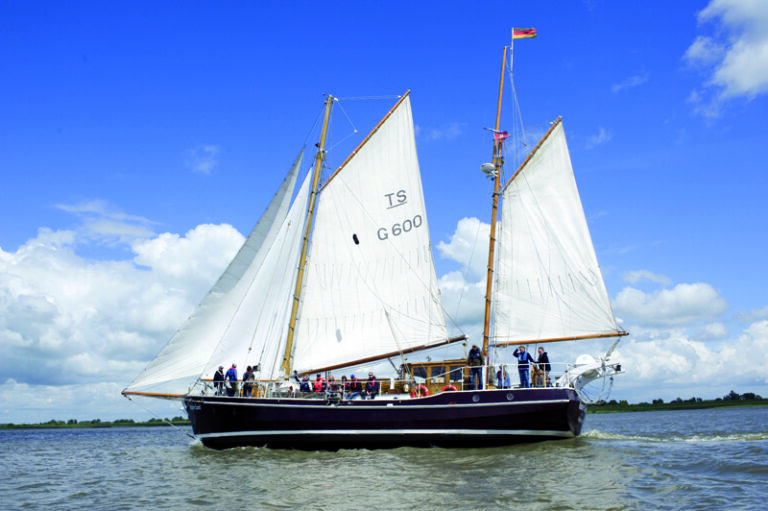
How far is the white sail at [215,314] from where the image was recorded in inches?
1214

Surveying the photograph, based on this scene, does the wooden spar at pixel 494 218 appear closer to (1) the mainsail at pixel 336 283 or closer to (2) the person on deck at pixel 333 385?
(1) the mainsail at pixel 336 283

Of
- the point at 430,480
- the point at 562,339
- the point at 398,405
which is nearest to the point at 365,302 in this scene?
the point at 398,405

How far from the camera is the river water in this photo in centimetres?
1625

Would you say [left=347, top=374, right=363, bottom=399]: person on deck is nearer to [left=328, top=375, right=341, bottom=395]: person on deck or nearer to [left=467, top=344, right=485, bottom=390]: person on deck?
[left=328, top=375, right=341, bottom=395]: person on deck

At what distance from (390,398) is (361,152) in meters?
13.1

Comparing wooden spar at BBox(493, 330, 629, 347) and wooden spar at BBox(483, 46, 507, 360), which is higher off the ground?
wooden spar at BBox(483, 46, 507, 360)

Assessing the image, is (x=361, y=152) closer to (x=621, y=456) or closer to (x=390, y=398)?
(x=390, y=398)

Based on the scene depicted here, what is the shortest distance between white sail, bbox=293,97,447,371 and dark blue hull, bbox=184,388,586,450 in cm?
346

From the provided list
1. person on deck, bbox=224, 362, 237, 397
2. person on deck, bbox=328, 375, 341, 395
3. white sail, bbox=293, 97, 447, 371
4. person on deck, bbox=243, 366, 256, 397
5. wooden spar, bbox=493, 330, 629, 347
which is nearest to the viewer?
person on deck, bbox=224, 362, 237, 397

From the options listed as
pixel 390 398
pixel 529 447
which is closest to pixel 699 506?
pixel 529 447

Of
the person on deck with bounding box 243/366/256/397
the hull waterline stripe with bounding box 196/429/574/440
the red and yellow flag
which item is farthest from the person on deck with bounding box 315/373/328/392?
the red and yellow flag

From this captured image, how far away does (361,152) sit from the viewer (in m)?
33.6

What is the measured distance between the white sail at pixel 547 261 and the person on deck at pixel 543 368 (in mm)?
1675

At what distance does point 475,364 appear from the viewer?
3008 centimetres
